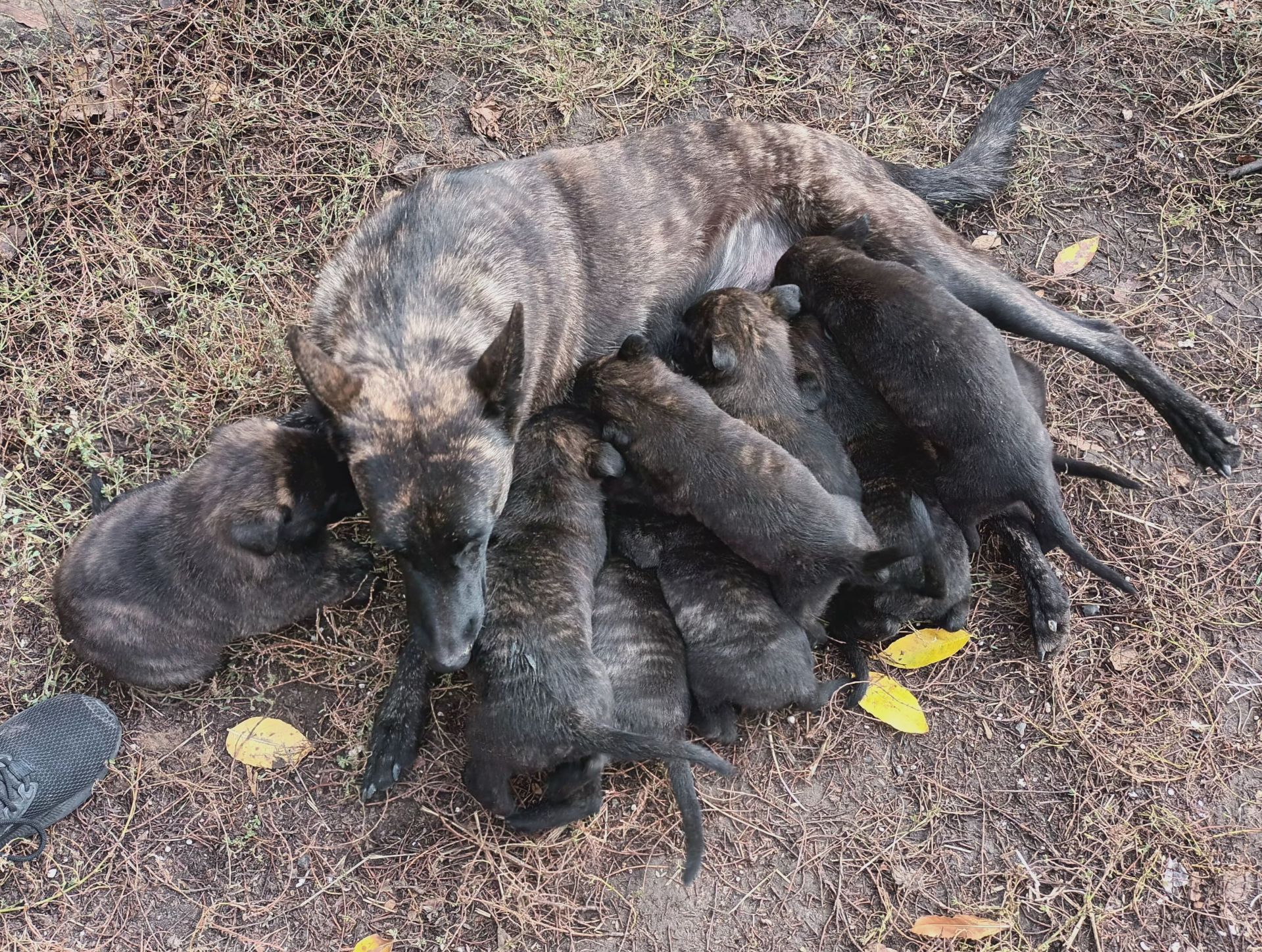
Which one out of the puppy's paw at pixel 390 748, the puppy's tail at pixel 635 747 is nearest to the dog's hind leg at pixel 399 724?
the puppy's paw at pixel 390 748

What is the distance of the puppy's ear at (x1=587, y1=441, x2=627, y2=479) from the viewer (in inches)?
155

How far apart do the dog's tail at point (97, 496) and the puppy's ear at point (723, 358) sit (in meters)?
2.96

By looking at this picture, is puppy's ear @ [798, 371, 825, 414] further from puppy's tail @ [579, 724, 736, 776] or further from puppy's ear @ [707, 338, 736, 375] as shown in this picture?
puppy's tail @ [579, 724, 736, 776]

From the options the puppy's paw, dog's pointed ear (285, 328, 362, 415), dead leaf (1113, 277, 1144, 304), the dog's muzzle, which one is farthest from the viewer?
dead leaf (1113, 277, 1144, 304)

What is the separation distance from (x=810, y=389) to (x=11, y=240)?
426cm

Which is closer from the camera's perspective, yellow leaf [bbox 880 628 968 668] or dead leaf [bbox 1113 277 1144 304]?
yellow leaf [bbox 880 628 968 668]

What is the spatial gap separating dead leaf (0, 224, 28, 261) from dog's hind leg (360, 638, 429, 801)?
307cm

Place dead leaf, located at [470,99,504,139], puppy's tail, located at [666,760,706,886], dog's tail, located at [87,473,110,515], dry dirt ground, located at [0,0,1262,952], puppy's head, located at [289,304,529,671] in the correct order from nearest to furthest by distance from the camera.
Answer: puppy's head, located at [289,304,529,671]
puppy's tail, located at [666,760,706,886]
dry dirt ground, located at [0,0,1262,952]
dog's tail, located at [87,473,110,515]
dead leaf, located at [470,99,504,139]

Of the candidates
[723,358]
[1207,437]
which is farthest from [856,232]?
[1207,437]

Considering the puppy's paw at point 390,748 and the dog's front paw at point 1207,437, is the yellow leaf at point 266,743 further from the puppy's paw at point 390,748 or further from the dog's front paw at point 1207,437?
the dog's front paw at point 1207,437

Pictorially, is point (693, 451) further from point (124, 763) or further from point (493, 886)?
point (124, 763)

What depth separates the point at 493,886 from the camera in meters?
3.83

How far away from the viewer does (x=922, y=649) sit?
A: 13.9ft

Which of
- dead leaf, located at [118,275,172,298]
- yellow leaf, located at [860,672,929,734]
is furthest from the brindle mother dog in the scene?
yellow leaf, located at [860,672,929,734]
